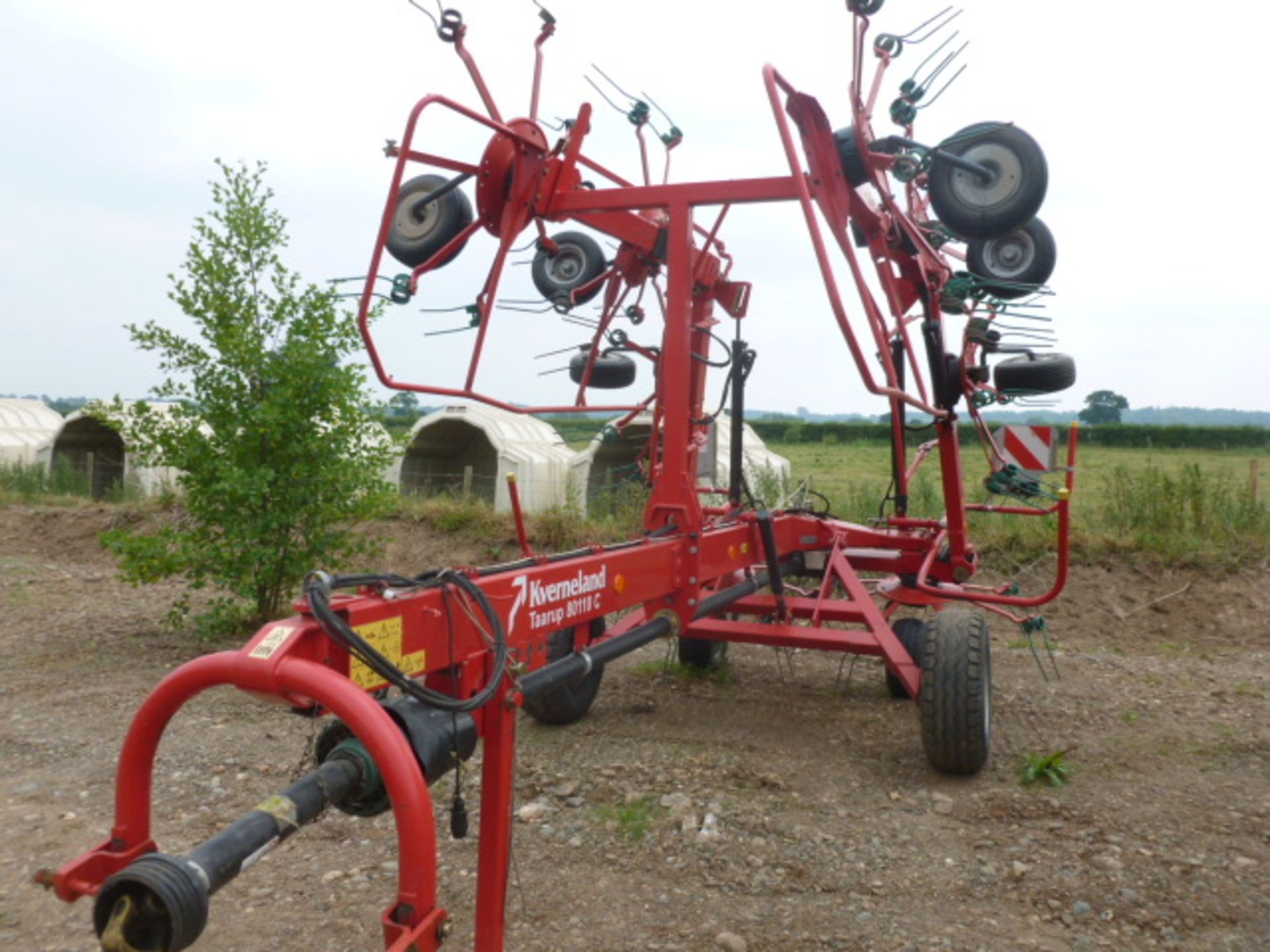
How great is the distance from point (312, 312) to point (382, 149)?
12.1 ft

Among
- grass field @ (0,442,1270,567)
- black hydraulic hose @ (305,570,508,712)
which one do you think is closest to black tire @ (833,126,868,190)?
black hydraulic hose @ (305,570,508,712)

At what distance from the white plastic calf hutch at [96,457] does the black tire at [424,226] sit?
12.2 meters

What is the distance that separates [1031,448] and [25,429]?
19.4 meters

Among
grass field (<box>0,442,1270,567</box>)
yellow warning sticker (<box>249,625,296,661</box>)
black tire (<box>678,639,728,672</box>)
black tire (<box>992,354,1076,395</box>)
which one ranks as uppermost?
black tire (<box>992,354,1076,395</box>)

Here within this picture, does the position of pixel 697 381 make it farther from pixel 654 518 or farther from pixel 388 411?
pixel 388 411

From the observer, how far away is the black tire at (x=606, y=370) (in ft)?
19.5

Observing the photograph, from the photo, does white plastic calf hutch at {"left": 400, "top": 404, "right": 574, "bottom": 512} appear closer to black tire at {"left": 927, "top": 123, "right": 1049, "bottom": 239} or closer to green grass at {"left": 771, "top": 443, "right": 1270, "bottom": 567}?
green grass at {"left": 771, "top": 443, "right": 1270, "bottom": 567}

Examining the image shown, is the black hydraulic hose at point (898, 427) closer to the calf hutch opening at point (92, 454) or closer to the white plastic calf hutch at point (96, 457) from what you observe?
the white plastic calf hutch at point (96, 457)

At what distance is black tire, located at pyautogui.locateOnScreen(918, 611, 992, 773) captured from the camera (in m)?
4.86

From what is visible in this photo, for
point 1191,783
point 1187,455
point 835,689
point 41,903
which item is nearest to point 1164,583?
point 835,689

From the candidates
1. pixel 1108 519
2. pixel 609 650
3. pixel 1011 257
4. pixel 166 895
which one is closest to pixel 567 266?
pixel 1011 257

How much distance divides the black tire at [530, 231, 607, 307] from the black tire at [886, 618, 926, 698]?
2.71m

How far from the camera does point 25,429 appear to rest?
19.7m

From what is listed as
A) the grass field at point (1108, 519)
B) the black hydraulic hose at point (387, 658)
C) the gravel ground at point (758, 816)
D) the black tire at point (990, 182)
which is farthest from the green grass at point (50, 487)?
the black hydraulic hose at point (387, 658)
